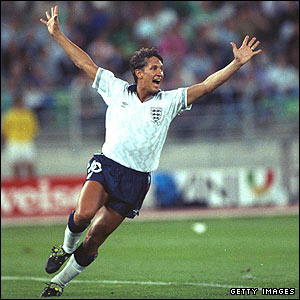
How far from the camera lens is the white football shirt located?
805cm

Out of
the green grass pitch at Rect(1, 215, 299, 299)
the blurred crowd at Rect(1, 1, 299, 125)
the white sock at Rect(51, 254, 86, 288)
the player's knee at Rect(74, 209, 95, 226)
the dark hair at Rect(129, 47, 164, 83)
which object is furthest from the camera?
the blurred crowd at Rect(1, 1, 299, 125)

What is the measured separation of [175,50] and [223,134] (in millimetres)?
2517

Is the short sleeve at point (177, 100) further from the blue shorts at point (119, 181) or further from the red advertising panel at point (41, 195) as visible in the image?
the red advertising panel at point (41, 195)

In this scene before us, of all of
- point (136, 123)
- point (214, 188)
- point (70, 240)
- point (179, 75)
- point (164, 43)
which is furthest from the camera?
point (164, 43)

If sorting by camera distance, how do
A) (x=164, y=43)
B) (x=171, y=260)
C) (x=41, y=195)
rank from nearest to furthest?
(x=171, y=260) < (x=41, y=195) < (x=164, y=43)

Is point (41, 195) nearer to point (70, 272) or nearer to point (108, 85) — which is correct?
point (70, 272)

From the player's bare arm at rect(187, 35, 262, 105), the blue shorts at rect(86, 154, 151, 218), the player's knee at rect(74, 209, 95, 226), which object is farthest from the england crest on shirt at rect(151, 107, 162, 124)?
the player's knee at rect(74, 209, 95, 226)

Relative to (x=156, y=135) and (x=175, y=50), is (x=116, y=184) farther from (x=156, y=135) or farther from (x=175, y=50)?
(x=175, y=50)

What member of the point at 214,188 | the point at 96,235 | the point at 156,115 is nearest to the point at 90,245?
the point at 96,235

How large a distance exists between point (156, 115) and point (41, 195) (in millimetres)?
11346

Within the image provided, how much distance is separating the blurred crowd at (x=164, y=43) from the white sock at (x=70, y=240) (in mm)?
10993

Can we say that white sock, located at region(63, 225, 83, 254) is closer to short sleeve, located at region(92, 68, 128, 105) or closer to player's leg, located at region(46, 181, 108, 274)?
player's leg, located at region(46, 181, 108, 274)

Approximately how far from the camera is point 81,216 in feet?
25.9

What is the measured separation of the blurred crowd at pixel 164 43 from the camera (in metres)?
19.5
